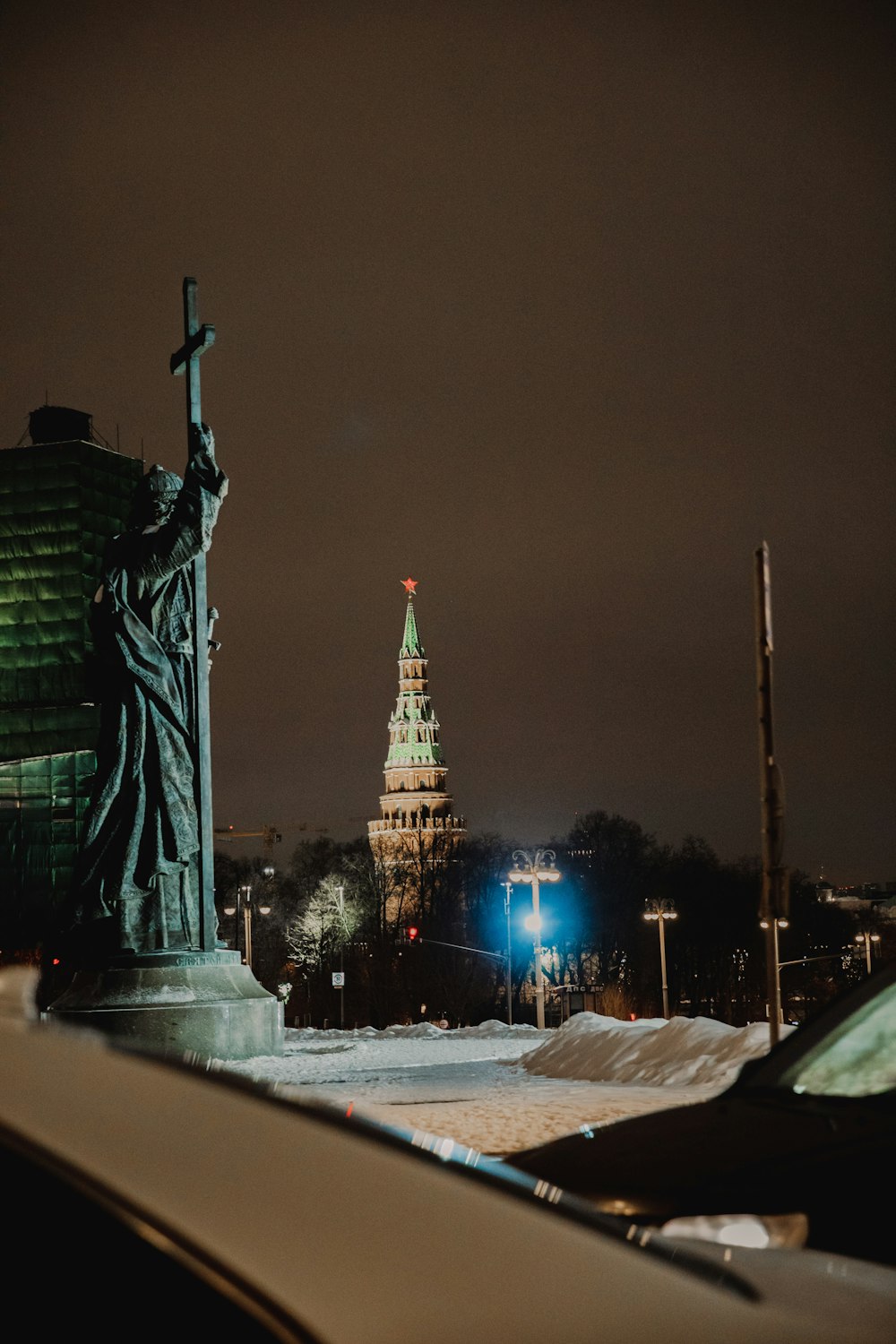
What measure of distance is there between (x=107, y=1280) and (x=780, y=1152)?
322cm

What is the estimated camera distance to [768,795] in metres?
9.38

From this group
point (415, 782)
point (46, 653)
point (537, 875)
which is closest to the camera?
point (537, 875)

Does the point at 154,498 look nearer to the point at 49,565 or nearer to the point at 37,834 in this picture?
the point at 37,834

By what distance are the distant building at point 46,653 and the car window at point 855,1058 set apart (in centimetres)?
7547

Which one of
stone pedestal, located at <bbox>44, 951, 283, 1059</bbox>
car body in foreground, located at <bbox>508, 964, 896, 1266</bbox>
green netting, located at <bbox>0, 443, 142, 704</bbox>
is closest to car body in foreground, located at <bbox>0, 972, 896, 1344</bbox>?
car body in foreground, located at <bbox>508, 964, 896, 1266</bbox>

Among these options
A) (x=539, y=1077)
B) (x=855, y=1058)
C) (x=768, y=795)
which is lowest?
(x=539, y=1077)

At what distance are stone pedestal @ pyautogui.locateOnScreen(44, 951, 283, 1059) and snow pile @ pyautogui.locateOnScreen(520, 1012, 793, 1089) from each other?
4.50m

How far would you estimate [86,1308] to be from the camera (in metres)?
1.60

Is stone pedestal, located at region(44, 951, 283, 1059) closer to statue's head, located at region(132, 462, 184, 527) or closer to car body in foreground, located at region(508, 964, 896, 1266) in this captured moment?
statue's head, located at region(132, 462, 184, 527)

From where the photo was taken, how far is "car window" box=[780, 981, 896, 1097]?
16.6 feet

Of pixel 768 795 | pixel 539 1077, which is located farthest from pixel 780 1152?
pixel 539 1077

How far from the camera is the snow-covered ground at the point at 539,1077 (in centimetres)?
1386

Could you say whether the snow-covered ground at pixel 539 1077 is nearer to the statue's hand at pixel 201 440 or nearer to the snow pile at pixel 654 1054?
the snow pile at pixel 654 1054

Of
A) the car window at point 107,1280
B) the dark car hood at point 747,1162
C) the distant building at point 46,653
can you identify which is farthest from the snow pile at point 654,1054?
the distant building at point 46,653
